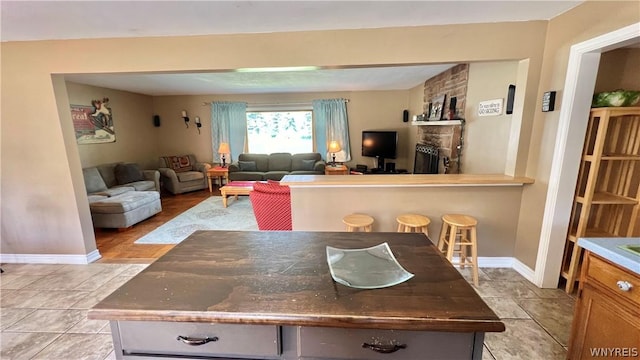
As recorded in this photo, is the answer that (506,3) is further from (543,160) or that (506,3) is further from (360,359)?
(360,359)

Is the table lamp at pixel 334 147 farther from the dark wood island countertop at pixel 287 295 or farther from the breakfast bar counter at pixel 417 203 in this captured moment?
the dark wood island countertop at pixel 287 295

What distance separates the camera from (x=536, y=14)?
2.05 metres

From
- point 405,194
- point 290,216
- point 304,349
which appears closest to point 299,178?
point 290,216

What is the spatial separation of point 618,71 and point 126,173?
6.69 m

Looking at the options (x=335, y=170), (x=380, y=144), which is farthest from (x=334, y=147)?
(x=380, y=144)

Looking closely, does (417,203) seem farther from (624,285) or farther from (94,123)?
(94,123)

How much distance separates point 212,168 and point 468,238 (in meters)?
5.46

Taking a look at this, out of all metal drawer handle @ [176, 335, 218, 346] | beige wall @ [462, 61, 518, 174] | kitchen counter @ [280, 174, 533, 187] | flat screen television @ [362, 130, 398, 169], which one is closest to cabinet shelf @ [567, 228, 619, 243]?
A: kitchen counter @ [280, 174, 533, 187]

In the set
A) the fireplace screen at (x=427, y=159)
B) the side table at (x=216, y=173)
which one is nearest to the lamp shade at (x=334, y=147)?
the fireplace screen at (x=427, y=159)

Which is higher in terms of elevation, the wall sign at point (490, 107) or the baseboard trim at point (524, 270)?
the wall sign at point (490, 107)

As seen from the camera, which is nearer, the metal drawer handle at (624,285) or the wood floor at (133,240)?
the metal drawer handle at (624,285)

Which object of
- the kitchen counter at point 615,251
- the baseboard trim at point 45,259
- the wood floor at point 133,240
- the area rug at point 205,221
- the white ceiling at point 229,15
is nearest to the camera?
the kitchen counter at point 615,251

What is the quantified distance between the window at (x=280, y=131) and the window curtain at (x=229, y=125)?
0.18 meters

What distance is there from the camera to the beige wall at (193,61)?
2.20m
